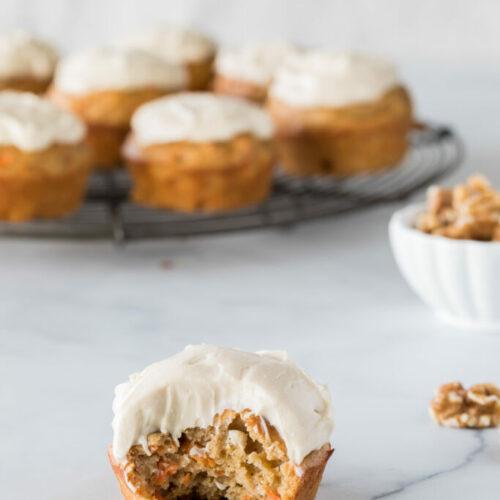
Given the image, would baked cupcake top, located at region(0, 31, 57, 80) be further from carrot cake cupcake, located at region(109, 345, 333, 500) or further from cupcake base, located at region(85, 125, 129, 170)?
carrot cake cupcake, located at region(109, 345, 333, 500)

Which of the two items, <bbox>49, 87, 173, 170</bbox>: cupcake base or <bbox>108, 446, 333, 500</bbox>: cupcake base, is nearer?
<bbox>108, 446, 333, 500</bbox>: cupcake base

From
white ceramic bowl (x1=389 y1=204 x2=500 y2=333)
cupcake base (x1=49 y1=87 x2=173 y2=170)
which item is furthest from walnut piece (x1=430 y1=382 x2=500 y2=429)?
cupcake base (x1=49 y1=87 x2=173 y2=170)

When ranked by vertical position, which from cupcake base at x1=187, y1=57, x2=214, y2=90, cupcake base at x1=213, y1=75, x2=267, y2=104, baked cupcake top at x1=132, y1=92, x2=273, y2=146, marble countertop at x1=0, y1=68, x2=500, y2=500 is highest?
baked cupcake top at x1=132, y1=92, x2=273, y2=146

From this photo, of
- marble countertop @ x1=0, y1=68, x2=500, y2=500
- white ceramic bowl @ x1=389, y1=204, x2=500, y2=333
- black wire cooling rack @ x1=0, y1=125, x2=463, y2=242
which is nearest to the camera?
marble countertop @ x1=0, y1=68, x2=500, y2=500

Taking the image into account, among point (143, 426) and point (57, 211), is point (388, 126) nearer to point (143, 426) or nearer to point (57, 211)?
point (57, 211)

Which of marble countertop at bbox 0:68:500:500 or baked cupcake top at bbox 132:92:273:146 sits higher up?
baked cupcake top at bbox 132:92:273:146

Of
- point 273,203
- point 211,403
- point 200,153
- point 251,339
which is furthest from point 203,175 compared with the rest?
point 211,403

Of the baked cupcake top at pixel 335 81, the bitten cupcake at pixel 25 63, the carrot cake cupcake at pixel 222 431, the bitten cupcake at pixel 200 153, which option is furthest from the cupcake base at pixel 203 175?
the carrot cake cupcake at pixel 222 431
